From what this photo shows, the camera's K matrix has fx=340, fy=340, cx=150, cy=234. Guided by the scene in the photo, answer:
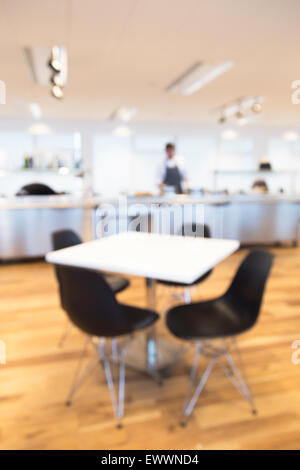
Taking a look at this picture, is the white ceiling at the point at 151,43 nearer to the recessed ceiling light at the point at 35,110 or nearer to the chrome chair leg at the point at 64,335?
the recessed ceiling light at the point at 35,110

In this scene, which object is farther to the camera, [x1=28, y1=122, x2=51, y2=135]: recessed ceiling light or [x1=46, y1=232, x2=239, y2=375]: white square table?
[x1=28, y1=122, x2=51, y2=135]: recessed ceiling light

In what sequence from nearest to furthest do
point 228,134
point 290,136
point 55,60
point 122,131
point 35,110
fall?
point 55,60, point 35,110, point 122,131, point 228,134, point 290,136

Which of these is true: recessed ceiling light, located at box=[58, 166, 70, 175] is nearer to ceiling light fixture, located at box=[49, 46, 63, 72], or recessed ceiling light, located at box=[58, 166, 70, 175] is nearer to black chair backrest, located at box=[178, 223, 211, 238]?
ceiling light fixture, located at box=[49, 46, 63, 72]

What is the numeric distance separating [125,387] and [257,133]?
31.0 ft

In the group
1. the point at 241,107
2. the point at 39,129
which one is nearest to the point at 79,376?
the point at 241,107

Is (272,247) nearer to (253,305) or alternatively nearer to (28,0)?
(253,305)

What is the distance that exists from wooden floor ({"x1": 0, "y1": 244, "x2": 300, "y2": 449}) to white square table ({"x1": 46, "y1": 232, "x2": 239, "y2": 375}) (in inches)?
7.0

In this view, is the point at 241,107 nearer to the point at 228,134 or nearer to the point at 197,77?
the point at 197,77

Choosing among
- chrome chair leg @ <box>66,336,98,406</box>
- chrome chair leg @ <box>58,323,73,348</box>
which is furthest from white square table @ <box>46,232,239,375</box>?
chrome chair leg @ <box>58,323,73,348</box>

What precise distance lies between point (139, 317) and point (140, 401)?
1.59 ft

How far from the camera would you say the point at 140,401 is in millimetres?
1956

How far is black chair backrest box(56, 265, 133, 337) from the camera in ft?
5.43

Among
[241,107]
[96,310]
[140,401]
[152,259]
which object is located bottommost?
[140,401]

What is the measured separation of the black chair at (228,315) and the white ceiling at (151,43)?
7.10 ft
